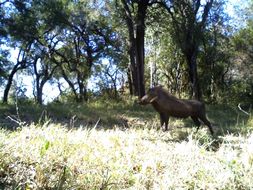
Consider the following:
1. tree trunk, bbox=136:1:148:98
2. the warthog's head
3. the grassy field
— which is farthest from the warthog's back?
tree trunk, bbox=136:1:148:98

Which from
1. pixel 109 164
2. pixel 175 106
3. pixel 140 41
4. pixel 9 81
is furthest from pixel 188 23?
pixel 109 164

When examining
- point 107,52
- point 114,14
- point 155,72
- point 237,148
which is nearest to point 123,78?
point 155,72

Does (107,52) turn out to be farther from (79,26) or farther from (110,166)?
(110,166)

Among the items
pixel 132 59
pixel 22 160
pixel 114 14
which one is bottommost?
pixel 22 160

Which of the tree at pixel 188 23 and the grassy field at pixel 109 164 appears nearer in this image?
the grassy field at pixel 109 164

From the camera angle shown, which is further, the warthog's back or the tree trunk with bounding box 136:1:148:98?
the tree trunk with bounding box 136:1:148:98

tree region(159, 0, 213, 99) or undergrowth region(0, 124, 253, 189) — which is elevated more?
tree region(159, 0, 213, 99)

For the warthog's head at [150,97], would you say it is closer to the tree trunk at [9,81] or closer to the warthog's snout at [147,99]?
the warthog's snout at [147,99]

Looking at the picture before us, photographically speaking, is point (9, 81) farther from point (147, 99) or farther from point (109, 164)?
point (109, 164)

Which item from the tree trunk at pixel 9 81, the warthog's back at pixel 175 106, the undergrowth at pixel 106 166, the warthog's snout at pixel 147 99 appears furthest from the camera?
the tree trunk at pixel 9 81

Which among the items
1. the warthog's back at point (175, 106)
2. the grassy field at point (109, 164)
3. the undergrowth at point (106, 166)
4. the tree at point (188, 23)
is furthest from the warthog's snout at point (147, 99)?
the tree at point (188, 23)

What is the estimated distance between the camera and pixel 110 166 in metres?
4.01

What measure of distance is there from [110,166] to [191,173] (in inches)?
28.3

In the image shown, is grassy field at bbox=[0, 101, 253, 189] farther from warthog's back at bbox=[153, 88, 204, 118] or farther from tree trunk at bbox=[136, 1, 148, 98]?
tree trunk at bbox=[136, 1, 148, 98]
